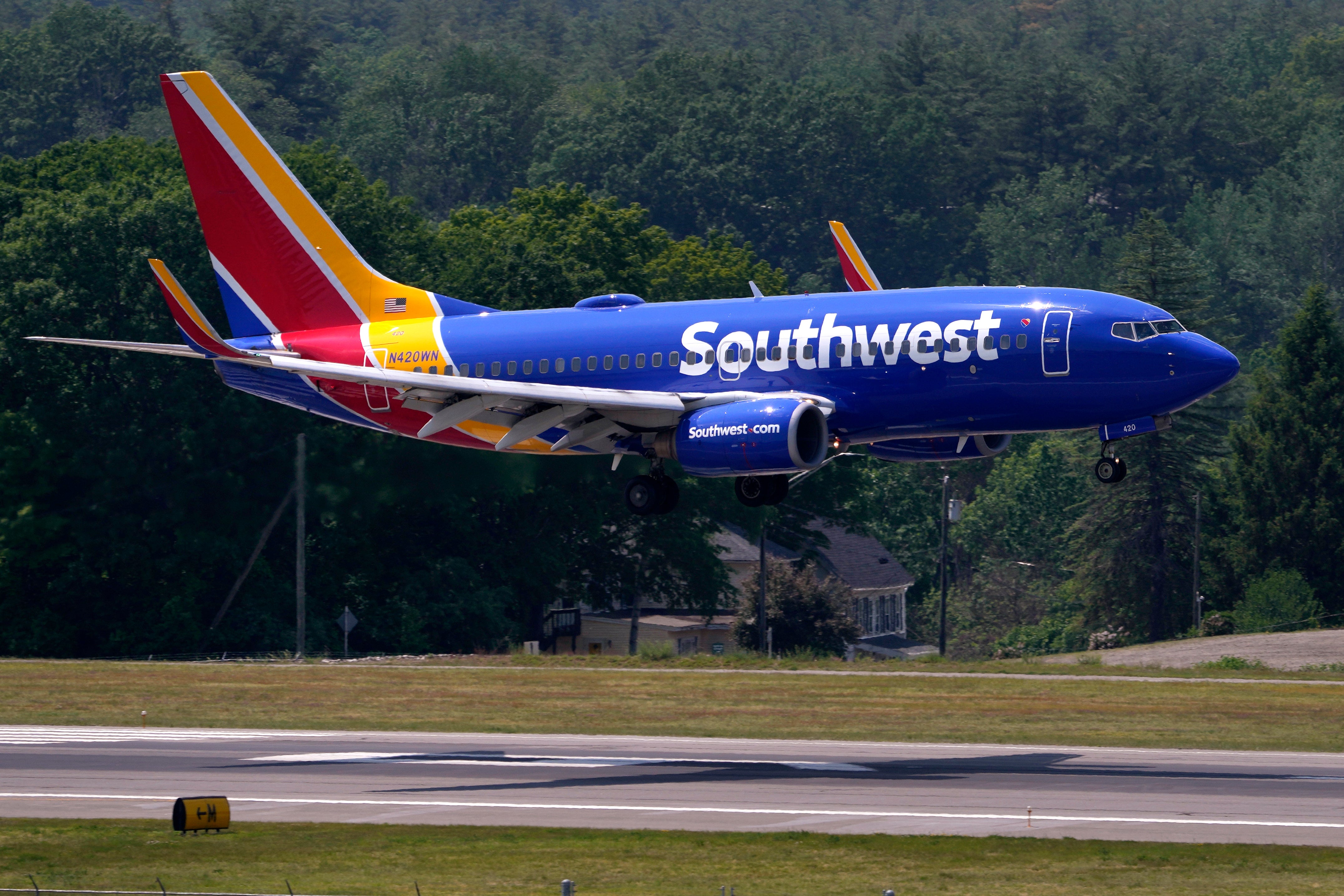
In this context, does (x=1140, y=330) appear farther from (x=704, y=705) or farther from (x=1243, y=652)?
(x=1243, y=652)

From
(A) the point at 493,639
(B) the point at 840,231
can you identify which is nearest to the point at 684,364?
(B) the point at 840,231

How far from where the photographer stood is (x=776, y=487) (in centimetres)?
5309

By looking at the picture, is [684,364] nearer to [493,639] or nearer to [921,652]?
[493,639]

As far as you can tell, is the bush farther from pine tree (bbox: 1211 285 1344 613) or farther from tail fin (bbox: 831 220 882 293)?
tail fin (bbox: 831 220 882 293)

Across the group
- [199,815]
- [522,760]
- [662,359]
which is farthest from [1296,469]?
[199,815]

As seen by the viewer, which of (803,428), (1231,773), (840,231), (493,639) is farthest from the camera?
(493,639)

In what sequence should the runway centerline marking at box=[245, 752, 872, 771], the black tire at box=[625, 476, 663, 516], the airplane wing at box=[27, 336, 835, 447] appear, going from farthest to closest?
1. the black tire at box=[625, 476, 663, 516]
2. the airplane wing at box=[27, 336, 835, 447]
3. the runway centerline marking at box=[245, 752, 872, 771]

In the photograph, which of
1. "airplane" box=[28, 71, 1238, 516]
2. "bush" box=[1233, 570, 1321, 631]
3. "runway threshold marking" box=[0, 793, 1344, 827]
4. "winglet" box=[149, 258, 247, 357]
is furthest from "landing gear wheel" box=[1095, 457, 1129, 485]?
"bush" box=[1233, 570, 1321, 631]

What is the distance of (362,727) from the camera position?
55.6 m

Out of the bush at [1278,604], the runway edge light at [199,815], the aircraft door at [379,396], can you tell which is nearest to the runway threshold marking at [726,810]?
the runway edge light at [199,815]

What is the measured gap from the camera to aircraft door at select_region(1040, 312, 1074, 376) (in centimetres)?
4731

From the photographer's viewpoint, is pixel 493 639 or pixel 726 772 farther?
pixel 493 639

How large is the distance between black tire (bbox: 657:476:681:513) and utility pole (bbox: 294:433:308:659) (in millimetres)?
34098

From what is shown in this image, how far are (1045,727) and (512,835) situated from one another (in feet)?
69.7
